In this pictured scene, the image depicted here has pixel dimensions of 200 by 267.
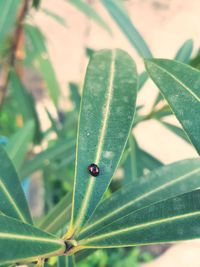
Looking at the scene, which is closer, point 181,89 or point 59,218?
point 181,89

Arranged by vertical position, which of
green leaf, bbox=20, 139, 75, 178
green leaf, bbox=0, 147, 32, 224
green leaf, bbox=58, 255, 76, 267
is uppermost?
green leaf, bbox=0, 147, 32, 224

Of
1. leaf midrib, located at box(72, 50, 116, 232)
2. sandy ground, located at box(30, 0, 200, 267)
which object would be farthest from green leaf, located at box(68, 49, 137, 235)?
sandy ground, located at box(30, 0, 200, 267)

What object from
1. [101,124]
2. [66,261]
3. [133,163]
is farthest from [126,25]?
[66,261]

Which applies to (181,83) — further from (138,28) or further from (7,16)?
(138,28)

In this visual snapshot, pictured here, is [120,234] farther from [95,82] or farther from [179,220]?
[95,82]

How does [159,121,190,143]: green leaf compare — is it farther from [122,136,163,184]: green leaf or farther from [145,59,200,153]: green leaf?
[145,59,200,153]: green leaf

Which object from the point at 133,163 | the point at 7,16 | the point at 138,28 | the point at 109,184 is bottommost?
the point at 133,163

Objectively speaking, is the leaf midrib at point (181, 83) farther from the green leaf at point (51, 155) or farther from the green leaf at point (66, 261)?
the green leaf at point (51, 155)
